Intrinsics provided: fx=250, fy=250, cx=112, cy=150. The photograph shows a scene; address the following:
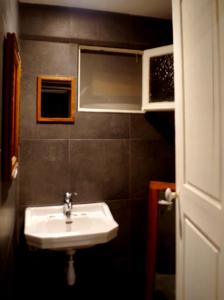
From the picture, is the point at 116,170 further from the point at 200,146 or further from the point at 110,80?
the point at 200,146

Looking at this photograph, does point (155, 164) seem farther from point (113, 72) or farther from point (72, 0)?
point (72, 0)

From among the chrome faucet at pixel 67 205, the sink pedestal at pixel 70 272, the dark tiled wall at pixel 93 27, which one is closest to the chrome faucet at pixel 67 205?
the chrome faucet at pixel 67 205

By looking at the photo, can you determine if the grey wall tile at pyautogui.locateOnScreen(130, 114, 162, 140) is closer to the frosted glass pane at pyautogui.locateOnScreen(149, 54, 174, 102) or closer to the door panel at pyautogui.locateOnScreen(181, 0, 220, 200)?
the frosted glass pane at pyautogui.locateOnScreen(149, 54, 174, 102)

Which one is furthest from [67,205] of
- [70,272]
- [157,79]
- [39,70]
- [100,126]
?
[157,79]

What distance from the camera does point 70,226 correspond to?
70.9 inches

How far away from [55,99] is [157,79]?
2.74ft

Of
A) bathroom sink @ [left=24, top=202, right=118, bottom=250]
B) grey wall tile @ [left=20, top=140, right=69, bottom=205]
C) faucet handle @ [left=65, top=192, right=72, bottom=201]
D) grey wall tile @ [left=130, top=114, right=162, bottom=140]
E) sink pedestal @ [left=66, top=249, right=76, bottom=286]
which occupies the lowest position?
sink pedestal @ [left=66, top=249, right=76, bottom=286]

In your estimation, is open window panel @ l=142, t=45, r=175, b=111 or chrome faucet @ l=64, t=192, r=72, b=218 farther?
open window panel @ l=142, t=45, r=175, b=111

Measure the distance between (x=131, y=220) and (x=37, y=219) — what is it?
747mm

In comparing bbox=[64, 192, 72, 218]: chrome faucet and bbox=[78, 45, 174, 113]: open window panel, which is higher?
bbox=[78, 45, 174, 113]: open window panel

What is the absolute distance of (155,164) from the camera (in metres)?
2.11

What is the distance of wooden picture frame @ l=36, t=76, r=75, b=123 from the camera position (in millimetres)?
1842

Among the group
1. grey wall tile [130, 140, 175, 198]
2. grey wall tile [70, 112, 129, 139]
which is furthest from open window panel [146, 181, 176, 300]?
grey wall tile [70, 112, 129, 139]

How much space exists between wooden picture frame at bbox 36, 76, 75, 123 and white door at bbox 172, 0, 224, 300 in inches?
36.2
